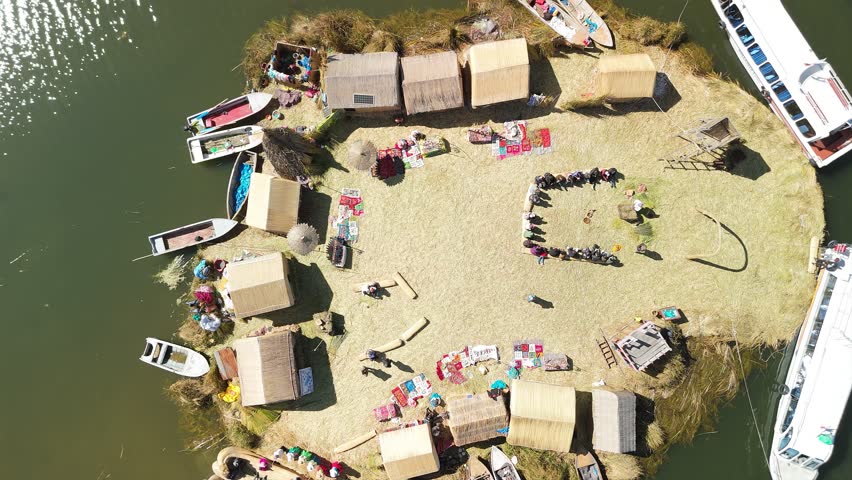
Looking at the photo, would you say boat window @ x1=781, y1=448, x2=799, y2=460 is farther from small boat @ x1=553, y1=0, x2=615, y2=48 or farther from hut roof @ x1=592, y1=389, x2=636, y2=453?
small boat @ x1=553, y1=0, x2=615, y2=48

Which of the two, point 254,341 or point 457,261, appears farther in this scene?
point 457,261

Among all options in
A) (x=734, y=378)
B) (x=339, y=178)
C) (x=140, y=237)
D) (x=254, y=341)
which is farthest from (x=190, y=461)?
(x=734, y=378)

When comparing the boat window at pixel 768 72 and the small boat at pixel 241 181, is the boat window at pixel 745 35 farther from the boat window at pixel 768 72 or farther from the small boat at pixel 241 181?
the small boat at pixel 241 181

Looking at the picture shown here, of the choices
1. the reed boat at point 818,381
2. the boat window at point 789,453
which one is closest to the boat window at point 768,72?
the reed boat at point 818,381

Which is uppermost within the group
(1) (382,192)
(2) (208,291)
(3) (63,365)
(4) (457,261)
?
(1) (382,192)

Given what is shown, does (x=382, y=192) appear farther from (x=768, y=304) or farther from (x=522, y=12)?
(x=768, y=304)

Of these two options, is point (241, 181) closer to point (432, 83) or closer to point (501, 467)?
point (432, 83)
